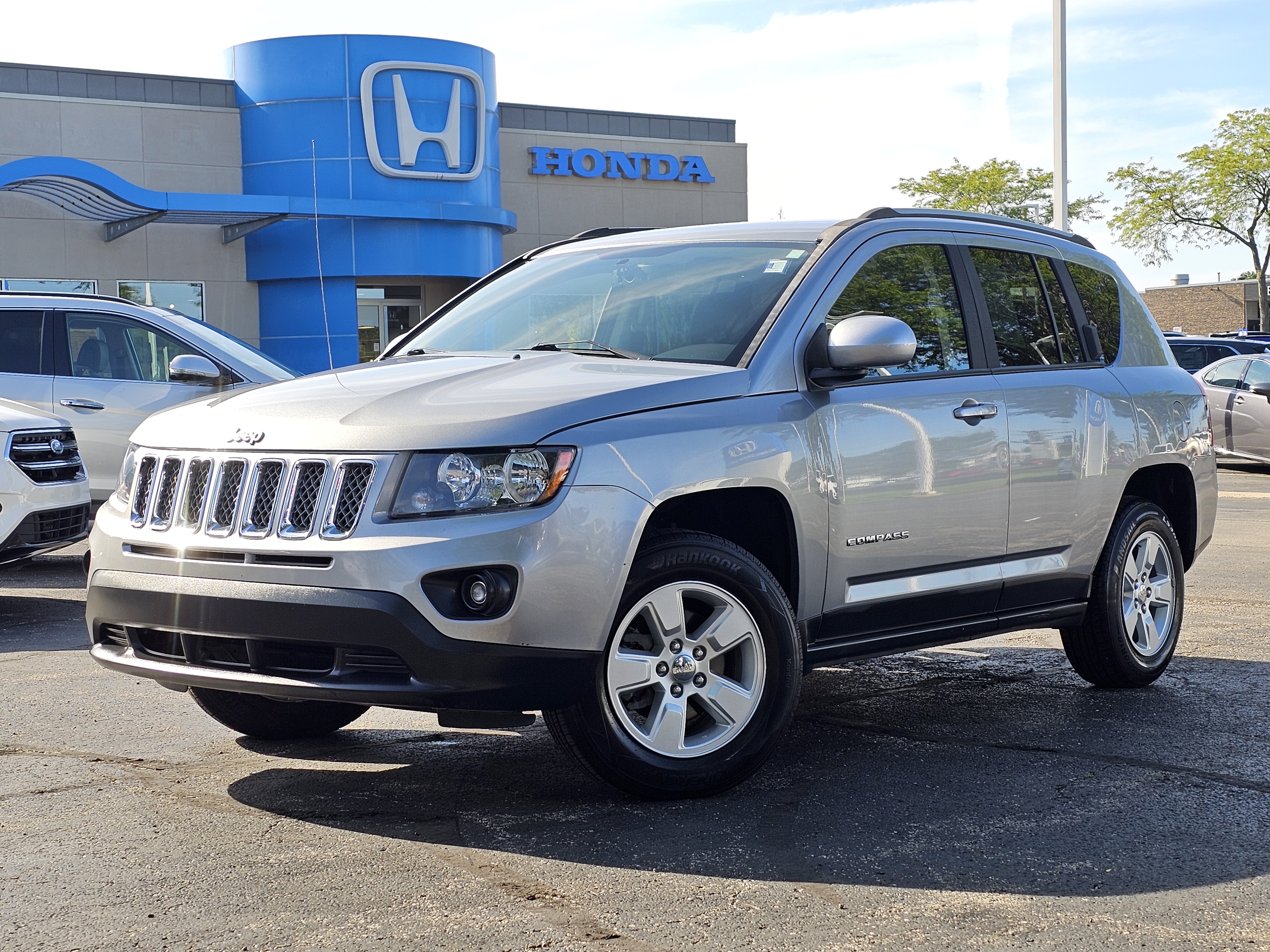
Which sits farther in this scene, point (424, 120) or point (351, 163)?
point (424, 120)

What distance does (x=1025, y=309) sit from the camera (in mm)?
6066

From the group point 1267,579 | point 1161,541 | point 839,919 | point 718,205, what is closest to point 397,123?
point 718,205

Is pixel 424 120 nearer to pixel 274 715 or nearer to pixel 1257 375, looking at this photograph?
pixel 1257 375

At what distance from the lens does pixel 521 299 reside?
5.86 meters

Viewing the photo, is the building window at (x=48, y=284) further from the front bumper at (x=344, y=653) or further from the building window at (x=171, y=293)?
the front bumper at (x=344, y=653)

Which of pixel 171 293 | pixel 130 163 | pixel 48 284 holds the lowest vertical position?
pixel 171 293

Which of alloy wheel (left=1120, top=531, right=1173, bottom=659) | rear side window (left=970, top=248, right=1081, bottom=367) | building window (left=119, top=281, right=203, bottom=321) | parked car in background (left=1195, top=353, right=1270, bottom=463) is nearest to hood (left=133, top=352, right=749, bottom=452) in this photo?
rear side window (left=970, top=248, right=1081, bottom=367)

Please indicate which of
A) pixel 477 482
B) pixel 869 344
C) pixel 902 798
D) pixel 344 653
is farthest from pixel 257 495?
pixel 902 798

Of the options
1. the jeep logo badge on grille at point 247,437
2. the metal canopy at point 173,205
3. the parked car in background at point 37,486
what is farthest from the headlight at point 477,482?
the metal canopy at point 173,205

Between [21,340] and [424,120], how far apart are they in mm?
23310

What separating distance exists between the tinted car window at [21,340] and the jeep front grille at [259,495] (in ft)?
22.9

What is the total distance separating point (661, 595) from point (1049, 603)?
216 cm

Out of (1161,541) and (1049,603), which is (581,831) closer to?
(1049,603)

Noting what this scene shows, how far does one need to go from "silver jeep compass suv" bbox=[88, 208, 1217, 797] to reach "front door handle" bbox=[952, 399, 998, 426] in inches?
→ 0.6
